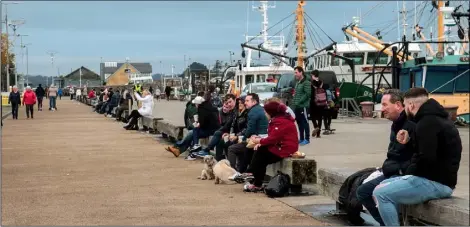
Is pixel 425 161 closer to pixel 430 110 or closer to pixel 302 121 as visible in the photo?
pixel 430 110

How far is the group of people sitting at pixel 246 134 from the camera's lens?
30.9ft

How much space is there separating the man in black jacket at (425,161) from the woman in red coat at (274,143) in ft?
10.5

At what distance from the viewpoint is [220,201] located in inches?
352

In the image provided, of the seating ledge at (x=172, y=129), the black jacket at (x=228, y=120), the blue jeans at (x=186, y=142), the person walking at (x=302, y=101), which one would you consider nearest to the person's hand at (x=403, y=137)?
the black jacket at (x=228, y=120)

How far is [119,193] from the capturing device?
31.9 ft

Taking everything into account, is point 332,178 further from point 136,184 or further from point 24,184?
point 24,184

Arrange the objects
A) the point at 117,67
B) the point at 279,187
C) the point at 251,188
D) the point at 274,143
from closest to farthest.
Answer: the point at 279,187 < the point at 274,143 < the point at 251,188 < the point at 117,67

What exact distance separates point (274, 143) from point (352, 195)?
244cm

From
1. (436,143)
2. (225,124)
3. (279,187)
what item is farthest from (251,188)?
(436,143)

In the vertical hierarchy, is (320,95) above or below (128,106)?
above

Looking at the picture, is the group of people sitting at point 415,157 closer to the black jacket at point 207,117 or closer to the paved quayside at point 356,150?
the paved quayside at point 356,150

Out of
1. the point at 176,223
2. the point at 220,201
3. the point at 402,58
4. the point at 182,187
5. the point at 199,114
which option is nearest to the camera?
the point at 176,223

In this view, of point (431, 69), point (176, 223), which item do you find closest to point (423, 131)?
point (176, 223)

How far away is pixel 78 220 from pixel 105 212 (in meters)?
0.51
